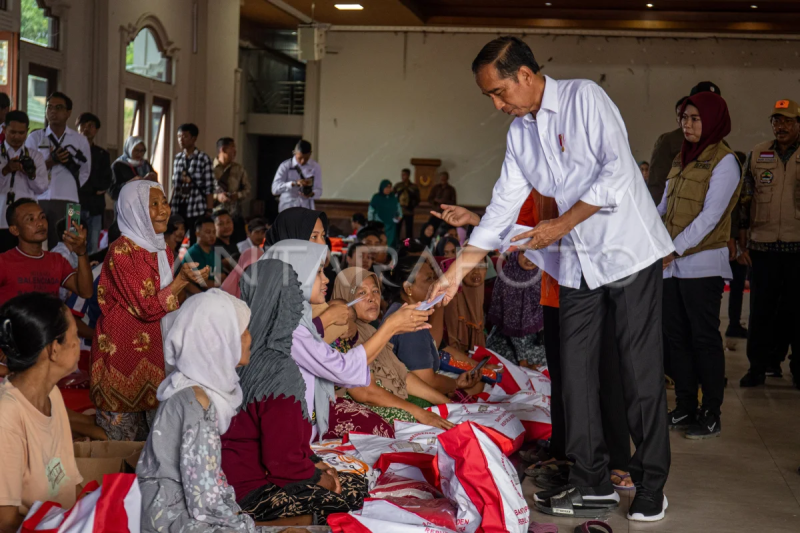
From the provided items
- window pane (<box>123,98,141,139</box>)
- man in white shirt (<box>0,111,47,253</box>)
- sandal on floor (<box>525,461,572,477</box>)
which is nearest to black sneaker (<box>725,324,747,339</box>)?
sandal on floor (<box>525,461,572,477</box>)

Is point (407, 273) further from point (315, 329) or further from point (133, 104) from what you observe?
point (133, 104)

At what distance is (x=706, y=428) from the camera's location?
3893 millimetres

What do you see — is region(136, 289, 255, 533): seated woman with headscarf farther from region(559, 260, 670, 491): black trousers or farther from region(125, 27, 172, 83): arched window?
region(125, 27, 172, 83): arched window

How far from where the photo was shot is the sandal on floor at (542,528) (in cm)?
259

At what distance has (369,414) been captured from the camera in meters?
3.30

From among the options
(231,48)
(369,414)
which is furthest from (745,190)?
(231,48)

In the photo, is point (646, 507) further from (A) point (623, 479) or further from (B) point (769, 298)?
(B) point (769, 298)

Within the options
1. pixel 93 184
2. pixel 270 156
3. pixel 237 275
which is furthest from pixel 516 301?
pixel 270 156

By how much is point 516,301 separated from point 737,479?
2029 millimetres

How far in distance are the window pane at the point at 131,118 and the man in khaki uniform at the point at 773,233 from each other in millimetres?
7482

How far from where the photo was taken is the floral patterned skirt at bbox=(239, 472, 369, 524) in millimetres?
2373

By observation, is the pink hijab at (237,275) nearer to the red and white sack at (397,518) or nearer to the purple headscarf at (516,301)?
the red and white sack at (397,518)

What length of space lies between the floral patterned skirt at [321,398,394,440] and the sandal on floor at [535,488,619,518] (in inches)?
27.9

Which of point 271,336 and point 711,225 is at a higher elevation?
point 711,225
